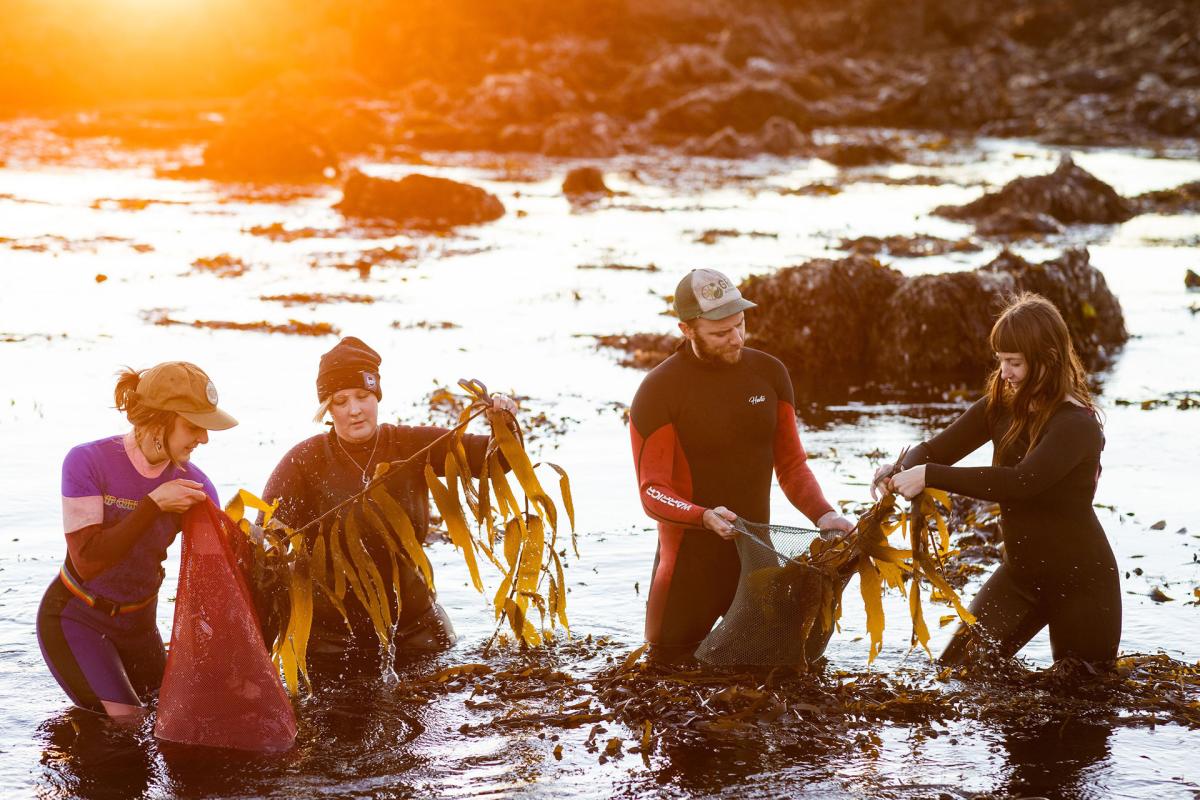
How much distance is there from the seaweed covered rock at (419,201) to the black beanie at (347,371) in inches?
886

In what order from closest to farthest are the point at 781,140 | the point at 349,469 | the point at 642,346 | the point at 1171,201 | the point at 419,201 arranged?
the point at 349,469, the point at 642,346, the point at 419,201, the point at 1171,201, the point at 781,140

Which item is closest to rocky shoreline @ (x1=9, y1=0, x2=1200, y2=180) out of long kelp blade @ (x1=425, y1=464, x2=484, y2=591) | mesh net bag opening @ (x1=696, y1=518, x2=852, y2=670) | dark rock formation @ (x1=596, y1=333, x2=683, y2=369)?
dark rock formation @ (x1=596, y1=333, x2=683, y2=369)

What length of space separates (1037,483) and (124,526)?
435 cm

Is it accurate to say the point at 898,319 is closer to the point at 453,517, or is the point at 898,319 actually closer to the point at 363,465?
the point at 363,465

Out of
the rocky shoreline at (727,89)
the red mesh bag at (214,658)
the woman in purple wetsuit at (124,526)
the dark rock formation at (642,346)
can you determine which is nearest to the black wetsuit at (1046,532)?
the red mesh bag at (214,658)

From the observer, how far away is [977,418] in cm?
726

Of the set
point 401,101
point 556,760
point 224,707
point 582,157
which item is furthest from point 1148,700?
point 401,101

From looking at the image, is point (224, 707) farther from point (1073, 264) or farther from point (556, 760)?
point (1073, 264)

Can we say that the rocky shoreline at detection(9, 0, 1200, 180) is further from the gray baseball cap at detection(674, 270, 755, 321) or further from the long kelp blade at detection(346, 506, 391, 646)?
the gray baseball cap at detection(674, 270, 755, 321)

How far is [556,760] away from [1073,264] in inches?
517

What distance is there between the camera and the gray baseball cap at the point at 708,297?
287 inches

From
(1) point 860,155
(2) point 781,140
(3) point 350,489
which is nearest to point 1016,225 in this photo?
(1) point 860,155

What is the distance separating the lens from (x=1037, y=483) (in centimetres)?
674

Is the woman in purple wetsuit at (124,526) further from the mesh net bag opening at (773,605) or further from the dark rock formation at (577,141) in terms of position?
the dark rock formation at (577,141)
